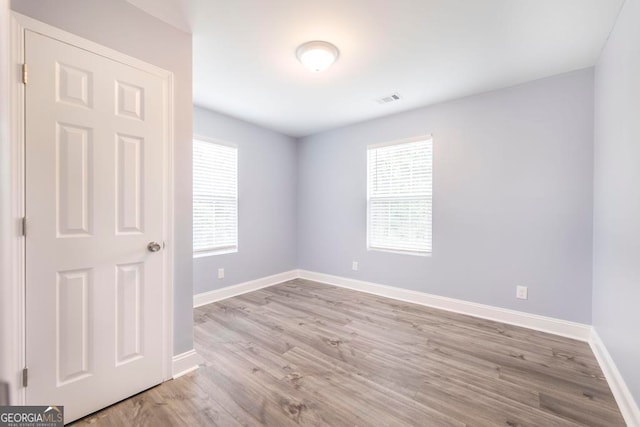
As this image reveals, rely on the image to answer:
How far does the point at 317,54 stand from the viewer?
6.99ft

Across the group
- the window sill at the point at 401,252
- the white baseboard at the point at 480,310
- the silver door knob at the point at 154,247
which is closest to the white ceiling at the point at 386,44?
the silver door knob at the point at 154,247

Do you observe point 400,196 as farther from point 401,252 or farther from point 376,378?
point 376,378

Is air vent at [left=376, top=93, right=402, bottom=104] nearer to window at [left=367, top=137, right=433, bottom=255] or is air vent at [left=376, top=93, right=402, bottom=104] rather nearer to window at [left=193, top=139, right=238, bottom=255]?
window at [left=367, top=137, right=433, bottom=255]

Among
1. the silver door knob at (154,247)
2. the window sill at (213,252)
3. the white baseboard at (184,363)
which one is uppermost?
the silver door knob at (154,247)

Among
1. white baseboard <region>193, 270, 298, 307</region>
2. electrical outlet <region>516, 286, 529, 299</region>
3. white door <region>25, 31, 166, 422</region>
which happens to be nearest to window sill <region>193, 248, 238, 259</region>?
white baseboard <region>193, 270, 298, 307</region>

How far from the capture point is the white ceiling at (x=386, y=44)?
1758 millimetres

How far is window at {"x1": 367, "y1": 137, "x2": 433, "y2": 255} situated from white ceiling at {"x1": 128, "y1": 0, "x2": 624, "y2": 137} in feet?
2.26

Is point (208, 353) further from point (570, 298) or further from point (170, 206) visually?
point (570, 298)

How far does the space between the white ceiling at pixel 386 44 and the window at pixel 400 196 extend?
0.69m

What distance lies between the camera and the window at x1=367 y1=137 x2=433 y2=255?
338 centimetres

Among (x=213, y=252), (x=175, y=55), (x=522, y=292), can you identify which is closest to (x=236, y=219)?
(x=213, y=252)

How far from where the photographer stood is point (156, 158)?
70.4 inches

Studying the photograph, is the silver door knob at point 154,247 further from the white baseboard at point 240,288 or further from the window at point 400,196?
the window at point 400,196

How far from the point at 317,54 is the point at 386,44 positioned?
1.83 feet
